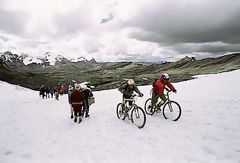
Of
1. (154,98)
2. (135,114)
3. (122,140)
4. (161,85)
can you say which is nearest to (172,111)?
(154,98)

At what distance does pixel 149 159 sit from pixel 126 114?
5.95 m

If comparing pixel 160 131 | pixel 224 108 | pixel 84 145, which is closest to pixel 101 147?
pixel 84 145

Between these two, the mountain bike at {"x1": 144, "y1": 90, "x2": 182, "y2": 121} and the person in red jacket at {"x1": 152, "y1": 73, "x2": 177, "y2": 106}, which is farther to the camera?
the person in red jacket at {"x1": 152, "y1": 73, "x2": 177, "y2": 106}

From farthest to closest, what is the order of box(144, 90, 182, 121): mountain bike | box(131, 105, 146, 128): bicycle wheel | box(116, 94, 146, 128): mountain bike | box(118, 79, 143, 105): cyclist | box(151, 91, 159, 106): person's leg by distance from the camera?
box(151, 91, 159, 106): person's leg < box(144, 90, 182, 121): mountain bike < box(118, 79, 143, 105): cyclist < box(131, 105, 146, 128): bicycle wheel < box(116, 94, 146, 128): mountain bike

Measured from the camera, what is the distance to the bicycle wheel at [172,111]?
16.2 m

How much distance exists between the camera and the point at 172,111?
655 inches

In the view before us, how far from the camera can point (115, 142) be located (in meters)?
12.2

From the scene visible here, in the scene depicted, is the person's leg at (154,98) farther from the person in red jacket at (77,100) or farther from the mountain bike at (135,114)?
the person in red jacket at (77,100)

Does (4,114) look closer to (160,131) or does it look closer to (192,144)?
(160,131)

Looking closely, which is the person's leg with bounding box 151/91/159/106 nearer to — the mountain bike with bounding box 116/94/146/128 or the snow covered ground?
the snow covered ground

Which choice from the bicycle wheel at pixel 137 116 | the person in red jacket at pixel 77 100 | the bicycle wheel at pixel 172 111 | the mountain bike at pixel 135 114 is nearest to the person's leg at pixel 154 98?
the bicycle wheel at pixel 172 111

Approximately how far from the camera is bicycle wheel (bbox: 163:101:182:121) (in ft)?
53.0

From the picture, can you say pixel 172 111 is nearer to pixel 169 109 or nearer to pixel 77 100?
pixel 169 109

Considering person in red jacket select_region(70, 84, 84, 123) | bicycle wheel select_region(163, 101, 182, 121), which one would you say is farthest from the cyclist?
person in red jacket select_region(70, 84, 84, 123)
